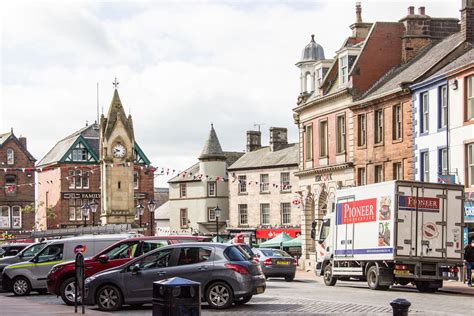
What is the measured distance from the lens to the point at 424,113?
147ft

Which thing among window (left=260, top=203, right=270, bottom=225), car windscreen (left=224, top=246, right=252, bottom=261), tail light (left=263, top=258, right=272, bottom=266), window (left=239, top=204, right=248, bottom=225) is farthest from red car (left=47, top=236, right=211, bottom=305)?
window (left=239, top=204, right=248, bottom=225)

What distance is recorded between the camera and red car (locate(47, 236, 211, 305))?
85.3 feet

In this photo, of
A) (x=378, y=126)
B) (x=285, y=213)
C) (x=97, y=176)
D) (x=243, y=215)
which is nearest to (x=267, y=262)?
(x=378, y=126)

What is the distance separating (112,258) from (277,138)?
2395 inches

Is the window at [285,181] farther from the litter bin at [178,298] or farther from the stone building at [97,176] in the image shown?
the litter bin at [178,298]

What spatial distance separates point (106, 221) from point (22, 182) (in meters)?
10.9

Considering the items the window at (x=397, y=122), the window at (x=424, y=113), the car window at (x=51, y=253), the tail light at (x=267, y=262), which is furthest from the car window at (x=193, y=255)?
the window at (x=397, y=122)

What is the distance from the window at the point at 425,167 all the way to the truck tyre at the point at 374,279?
516 inches

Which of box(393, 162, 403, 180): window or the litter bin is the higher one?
box(393, 162, 403, 180): window

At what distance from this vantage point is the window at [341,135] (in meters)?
54.8

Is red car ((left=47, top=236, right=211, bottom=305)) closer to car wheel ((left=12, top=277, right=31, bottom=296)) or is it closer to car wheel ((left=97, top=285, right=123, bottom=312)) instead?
car wheel ((left=97, top=285, right=123, bottom=312))

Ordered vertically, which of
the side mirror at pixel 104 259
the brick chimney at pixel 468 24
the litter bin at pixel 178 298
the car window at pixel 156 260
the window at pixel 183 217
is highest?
the brick chimney at pixel 468 24

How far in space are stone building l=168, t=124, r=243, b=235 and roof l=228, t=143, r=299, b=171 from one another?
3941mm

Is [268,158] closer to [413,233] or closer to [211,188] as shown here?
[211,188]
